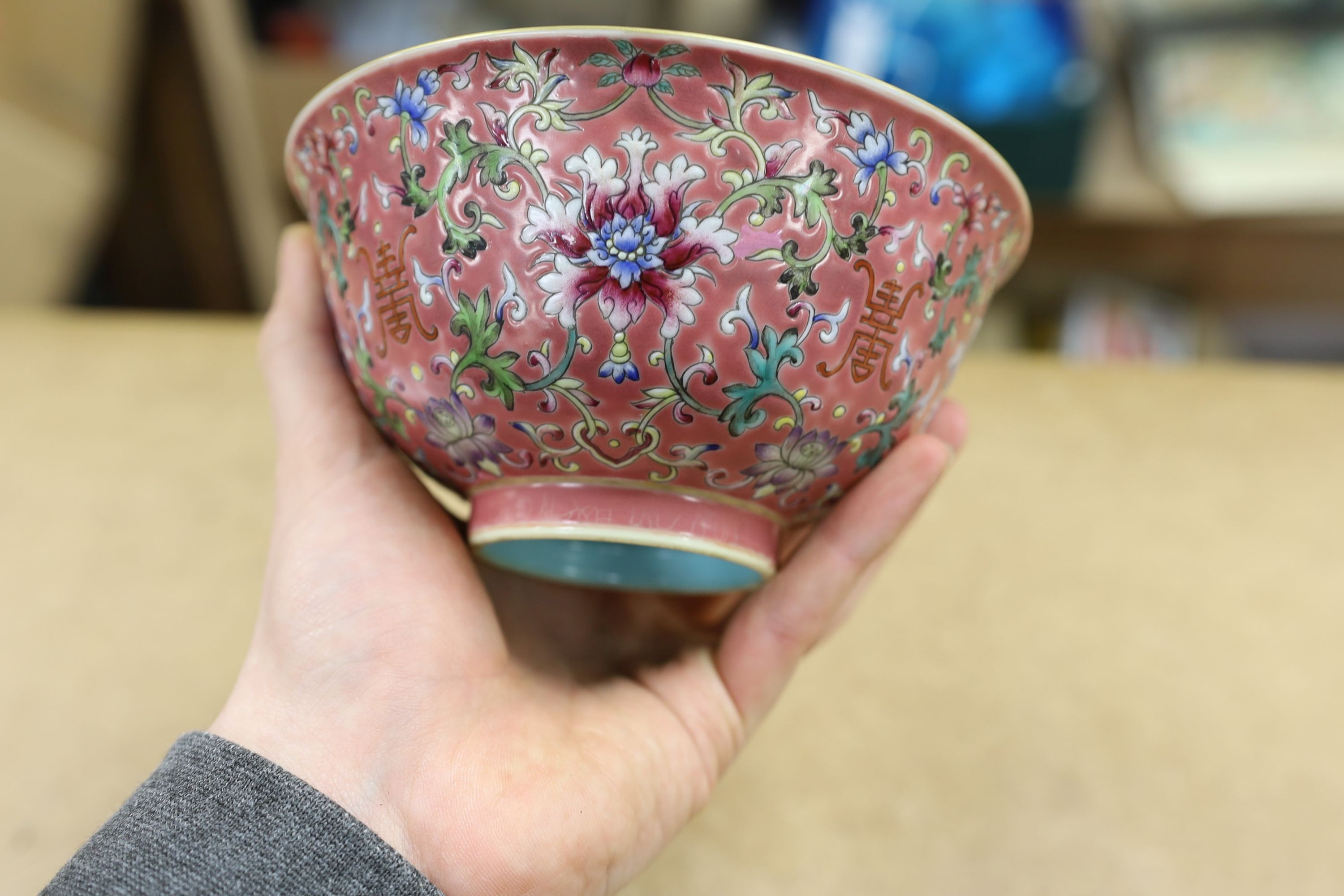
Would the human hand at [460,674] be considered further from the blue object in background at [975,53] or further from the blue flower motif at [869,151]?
the blue object in background at [975,53]

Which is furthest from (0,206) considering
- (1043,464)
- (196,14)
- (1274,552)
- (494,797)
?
(1274,552)

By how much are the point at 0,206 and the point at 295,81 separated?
0.44 meters

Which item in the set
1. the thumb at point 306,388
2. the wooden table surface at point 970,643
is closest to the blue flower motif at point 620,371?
the thumb at point 306,388

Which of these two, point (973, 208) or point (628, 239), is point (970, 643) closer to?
point (973, 208)

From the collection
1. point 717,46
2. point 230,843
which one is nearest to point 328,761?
point 230,843

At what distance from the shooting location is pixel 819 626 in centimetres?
65

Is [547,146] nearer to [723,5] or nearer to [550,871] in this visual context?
[550,871]

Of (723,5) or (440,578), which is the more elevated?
(723,5)

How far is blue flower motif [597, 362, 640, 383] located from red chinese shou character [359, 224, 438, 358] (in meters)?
0.09

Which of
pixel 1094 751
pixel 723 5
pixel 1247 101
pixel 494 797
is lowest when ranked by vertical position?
pixel 1094 751

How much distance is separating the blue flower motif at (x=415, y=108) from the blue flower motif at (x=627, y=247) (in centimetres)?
10

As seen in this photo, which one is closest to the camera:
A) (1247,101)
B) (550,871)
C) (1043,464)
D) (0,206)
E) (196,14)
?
(550,871)

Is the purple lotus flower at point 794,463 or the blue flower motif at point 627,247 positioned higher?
the blue flower motif at point 627,247

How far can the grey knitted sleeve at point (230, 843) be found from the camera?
471 mm
